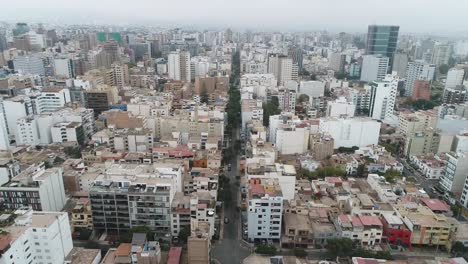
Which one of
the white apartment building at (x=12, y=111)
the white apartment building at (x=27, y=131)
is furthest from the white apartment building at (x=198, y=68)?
the white apartment building at (x=27, y=131)

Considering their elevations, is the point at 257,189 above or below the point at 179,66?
below

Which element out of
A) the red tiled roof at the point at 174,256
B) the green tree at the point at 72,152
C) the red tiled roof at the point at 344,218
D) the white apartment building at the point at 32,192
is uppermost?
the white apartment building at the point at 32,192

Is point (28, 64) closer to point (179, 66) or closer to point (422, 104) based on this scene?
point (179, 66)

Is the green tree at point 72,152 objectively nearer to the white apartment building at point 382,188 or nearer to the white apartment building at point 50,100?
the white apartment building at point 50,100

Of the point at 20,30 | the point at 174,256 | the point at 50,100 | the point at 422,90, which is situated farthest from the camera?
the point at 20,30

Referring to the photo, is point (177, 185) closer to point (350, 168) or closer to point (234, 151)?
point (234, 151)

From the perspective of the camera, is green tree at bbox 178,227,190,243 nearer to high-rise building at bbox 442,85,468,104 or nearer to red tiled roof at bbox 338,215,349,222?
red tiled roof at bbox 338,215,349,222

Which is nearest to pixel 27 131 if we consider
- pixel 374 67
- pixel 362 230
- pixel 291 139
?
pixel 291 139

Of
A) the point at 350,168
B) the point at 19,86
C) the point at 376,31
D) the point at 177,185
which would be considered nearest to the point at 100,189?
the point at 177,185
